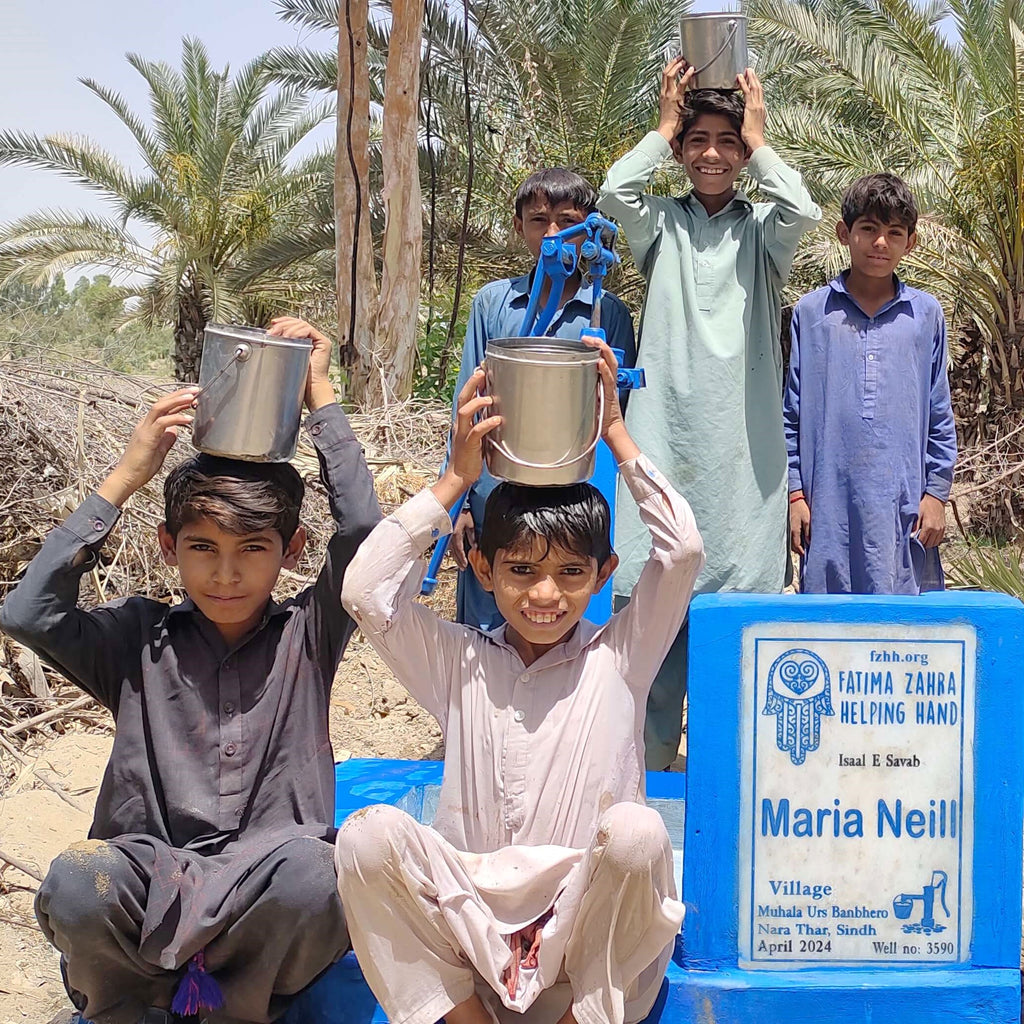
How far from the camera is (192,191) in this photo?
40.5 feet

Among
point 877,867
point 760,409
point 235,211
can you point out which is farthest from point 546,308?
point 235,211

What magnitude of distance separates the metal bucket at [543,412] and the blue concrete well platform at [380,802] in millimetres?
923

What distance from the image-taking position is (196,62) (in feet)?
41.7

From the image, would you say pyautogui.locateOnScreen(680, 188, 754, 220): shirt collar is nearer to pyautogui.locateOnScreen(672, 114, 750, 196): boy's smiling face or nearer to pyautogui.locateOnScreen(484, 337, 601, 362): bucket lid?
pyautogui.locateOnScreen(672, 114, 750, 196): boy's smiling face

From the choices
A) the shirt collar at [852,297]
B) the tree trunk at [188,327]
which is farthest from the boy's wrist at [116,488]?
the tree trunk at [188,327]

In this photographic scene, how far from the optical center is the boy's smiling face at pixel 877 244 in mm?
3029

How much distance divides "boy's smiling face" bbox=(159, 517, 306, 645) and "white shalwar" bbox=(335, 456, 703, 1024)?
0.22 metres

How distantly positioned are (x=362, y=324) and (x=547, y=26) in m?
4.55

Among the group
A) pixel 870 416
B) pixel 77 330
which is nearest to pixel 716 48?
pixel 870 416

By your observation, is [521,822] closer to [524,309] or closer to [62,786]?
[524,309]

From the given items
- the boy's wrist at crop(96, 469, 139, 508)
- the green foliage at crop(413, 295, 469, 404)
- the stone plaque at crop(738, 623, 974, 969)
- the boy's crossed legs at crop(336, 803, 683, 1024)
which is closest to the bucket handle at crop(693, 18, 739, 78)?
the stone plaque at crop(738, 623, 974, 969)

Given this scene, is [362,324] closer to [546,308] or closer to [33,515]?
[33,515]

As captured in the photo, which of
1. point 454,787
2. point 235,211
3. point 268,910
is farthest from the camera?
point 235,211

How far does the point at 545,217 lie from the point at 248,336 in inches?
42.8
